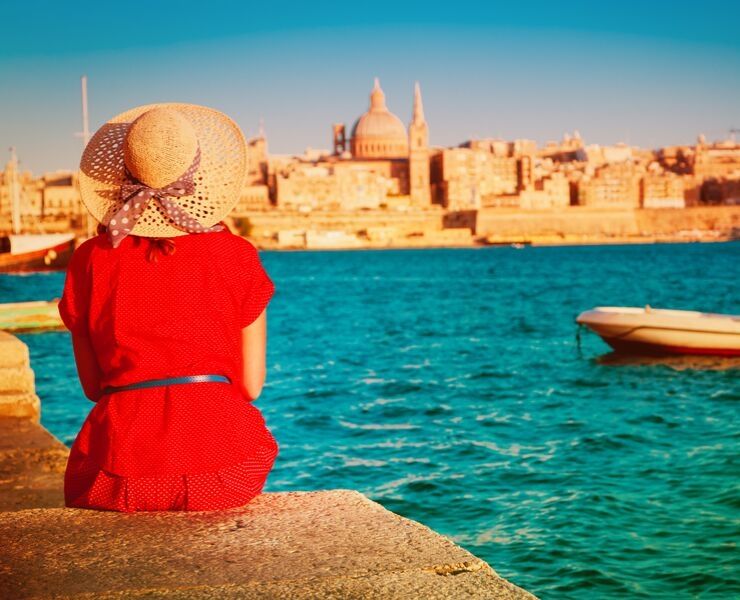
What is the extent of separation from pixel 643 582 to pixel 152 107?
3185 mm

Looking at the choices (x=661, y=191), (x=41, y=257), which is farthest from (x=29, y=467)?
(x=661, y=191)

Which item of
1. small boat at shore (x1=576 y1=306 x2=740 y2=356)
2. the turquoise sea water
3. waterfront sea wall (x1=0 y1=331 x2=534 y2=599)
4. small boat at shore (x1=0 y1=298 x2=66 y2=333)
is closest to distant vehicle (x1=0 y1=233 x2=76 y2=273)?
the turquoise sea water

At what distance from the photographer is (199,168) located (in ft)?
8.29

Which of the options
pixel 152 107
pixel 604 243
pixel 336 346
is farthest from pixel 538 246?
pixel 152 107

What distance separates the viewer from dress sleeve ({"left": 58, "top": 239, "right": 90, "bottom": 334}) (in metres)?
2.50

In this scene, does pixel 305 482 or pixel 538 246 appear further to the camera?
pixel 538 246

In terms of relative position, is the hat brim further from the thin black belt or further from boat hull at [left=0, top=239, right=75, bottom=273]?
boat hull at [left=0, top=239, right=75, bottom=273]

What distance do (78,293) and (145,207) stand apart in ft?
0.83

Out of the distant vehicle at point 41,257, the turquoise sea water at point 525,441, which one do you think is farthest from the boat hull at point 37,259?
the turquoise sea water at point 525,441

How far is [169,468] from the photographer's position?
2.46 meters

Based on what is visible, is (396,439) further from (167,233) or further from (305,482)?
(167,233)

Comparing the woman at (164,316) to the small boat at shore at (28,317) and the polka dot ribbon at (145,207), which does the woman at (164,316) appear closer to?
the polka dot ribbon at (145,207)

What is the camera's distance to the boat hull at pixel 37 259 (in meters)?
51.7

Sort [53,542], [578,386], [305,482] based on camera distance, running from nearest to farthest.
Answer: [53,542] → [305,482] → [578,386]
